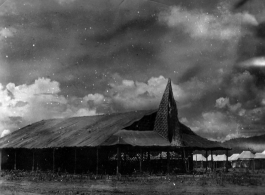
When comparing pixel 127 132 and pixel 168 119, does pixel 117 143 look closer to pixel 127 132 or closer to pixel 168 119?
pixel 127 132

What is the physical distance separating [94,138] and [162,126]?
4.33 metres

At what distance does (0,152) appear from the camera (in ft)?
122

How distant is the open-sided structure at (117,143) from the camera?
87.0ft

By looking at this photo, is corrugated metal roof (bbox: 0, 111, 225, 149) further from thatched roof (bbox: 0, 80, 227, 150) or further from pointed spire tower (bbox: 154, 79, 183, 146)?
pointed spire tower (bbox: 154, 79, 183, 146)

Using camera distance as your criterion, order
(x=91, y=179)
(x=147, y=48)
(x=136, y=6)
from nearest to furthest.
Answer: (x=136, y=6) → (x=147, y=48) → (x=91, y=179)

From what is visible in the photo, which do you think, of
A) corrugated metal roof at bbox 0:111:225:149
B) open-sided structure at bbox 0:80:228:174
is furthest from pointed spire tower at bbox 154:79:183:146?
corrugated metal roof at bbox 0:111:225:149

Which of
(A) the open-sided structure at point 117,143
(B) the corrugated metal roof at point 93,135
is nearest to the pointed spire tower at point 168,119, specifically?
(A) the open-sided structure at point 117,143

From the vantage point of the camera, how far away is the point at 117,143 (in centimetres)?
2488

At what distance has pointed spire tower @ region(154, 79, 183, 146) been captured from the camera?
27.5 m

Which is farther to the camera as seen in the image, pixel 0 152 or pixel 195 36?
pixel 0 152

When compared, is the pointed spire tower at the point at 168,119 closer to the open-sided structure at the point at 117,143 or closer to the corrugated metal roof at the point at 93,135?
the open-sided structure at the point at 117,143

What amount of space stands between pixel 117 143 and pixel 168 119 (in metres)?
4.46

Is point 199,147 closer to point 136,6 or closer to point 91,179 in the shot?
point 91,179

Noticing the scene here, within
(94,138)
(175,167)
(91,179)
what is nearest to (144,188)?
(91,179)
